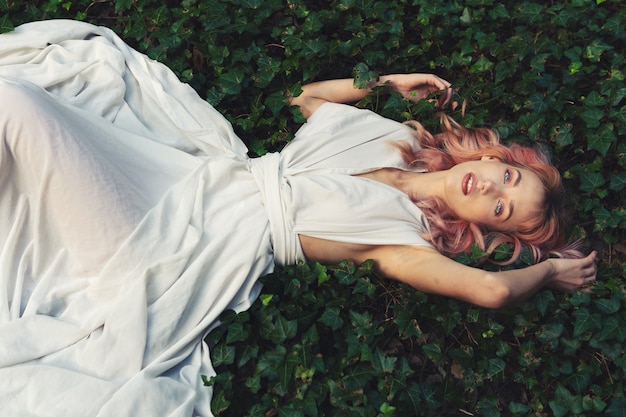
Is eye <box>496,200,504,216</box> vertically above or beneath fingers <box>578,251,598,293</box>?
above

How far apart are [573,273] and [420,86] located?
1.43 meters

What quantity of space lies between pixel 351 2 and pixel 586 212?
194 cm

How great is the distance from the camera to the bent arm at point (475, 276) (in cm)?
297

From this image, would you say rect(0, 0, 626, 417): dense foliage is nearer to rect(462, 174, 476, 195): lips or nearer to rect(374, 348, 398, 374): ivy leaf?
rect(374, 348, 398, 374): ivy leaf

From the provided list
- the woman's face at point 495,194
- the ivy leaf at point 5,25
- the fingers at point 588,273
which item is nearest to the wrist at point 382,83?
the woman's face at point 495,194

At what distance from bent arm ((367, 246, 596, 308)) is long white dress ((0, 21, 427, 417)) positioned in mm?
89

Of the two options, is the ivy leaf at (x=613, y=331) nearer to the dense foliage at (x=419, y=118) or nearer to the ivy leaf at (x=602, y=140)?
the dense foliage at (x=419, y=118)

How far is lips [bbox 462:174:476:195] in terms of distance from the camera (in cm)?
331

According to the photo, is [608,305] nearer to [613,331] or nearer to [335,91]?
[613,331]

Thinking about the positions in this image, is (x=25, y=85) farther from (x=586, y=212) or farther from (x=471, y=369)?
(x=586, y=212)

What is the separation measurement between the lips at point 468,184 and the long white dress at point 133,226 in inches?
10.1

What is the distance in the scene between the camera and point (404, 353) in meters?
3.43

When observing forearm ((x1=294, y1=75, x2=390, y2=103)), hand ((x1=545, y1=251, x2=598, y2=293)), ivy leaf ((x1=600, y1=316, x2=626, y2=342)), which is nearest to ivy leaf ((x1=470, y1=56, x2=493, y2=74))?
forearm ((x1=294, y1=75, x2=390, y2=103))

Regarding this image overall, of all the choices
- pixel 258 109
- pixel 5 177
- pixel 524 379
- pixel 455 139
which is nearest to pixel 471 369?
pixel 524 379
